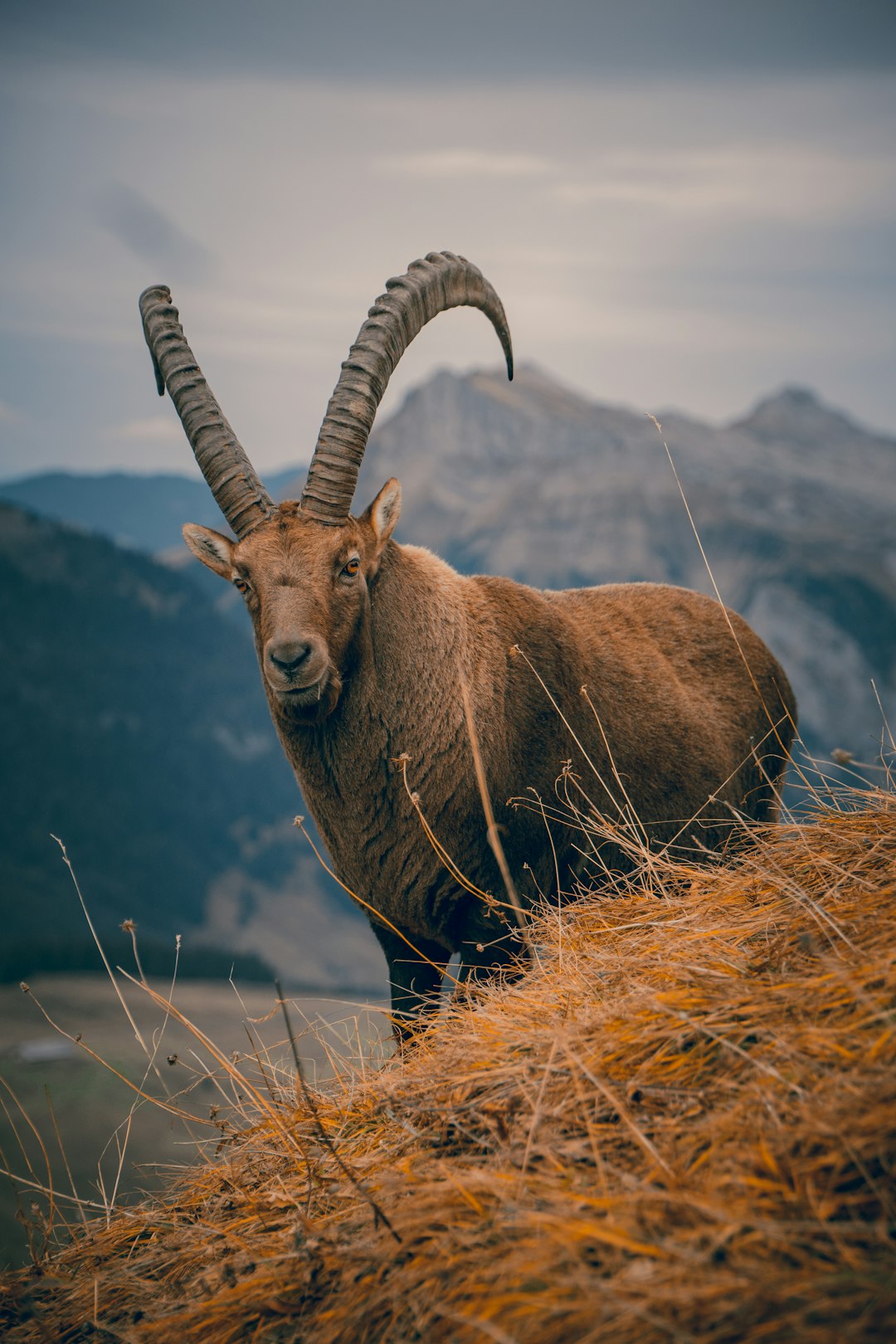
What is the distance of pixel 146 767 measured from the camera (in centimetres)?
17075

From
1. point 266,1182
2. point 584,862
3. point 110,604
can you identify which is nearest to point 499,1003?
point 266,1182

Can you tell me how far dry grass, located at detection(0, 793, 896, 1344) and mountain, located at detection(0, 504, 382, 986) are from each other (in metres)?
150

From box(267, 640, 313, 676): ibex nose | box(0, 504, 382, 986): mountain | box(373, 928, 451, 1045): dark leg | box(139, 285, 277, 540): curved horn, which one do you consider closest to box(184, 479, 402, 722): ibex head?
box(267, 640, 313, 676): ibex nose

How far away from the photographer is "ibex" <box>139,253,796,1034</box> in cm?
557

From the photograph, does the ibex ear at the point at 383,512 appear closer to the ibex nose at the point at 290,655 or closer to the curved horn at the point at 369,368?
the curved horn at the point at 369,368

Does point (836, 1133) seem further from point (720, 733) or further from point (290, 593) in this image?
point (720, 733)

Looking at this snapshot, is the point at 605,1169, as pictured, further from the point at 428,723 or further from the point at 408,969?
the point at 408,969

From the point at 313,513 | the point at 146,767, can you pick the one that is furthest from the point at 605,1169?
the point at 146,767

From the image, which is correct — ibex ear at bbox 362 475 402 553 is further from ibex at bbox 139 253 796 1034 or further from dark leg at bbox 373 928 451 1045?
dark leg at bbox 373 928 451 1045

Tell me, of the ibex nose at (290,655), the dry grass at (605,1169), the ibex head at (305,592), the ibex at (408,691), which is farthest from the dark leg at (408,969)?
the ibex nose at (290,655)

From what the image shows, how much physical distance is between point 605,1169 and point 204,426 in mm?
5119

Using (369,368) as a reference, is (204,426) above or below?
below

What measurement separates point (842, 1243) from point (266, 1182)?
2.38m

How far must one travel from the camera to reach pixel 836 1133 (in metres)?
2.25
